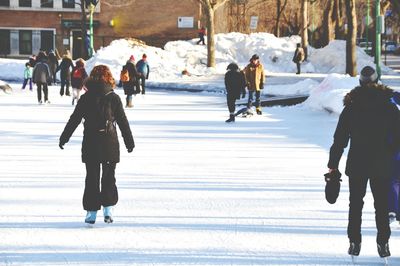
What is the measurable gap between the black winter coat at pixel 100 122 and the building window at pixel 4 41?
2227 inches

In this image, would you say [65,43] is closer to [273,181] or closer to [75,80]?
[75,80]

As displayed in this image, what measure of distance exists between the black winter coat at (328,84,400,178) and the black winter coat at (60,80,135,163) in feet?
7.07

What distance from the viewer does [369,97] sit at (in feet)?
20.8

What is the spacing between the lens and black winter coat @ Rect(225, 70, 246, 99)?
1978 centimetres

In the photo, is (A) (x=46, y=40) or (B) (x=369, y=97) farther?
(A) (x=46, y=40)

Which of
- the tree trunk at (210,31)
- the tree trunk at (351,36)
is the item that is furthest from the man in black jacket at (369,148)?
the tree trunk at (210,31)

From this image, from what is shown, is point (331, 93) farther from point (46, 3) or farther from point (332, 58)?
point (46, 3)

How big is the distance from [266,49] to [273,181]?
3757 centimetres

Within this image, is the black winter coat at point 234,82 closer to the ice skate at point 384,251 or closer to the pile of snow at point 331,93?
the pile of snow at point 331,93

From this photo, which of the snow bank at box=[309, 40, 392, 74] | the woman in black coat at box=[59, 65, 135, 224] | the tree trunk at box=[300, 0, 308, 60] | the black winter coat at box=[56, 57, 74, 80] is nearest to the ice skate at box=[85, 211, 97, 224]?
the woman in black coat at box=[59, 65, 135, 224]

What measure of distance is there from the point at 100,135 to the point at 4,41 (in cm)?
5702

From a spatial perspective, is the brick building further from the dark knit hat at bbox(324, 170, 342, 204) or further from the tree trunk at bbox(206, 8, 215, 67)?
the dark knit hat at bbox(324, 170, 342, 204)

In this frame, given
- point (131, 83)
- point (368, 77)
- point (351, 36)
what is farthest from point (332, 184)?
point (351, 36)

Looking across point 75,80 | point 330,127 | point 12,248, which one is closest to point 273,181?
point 12,248
